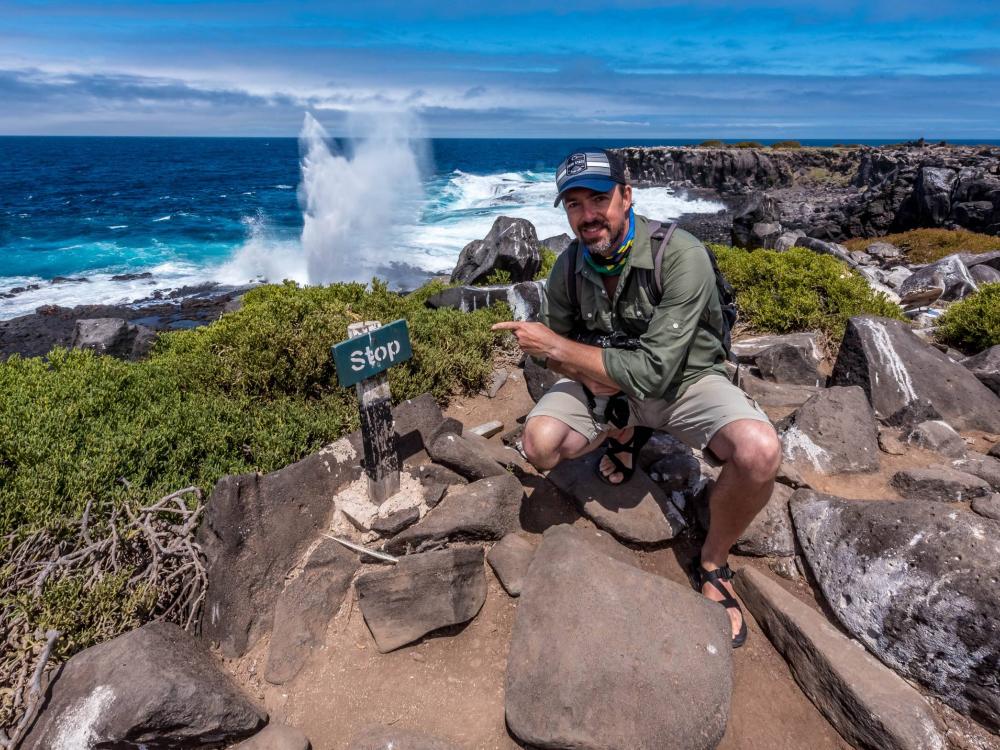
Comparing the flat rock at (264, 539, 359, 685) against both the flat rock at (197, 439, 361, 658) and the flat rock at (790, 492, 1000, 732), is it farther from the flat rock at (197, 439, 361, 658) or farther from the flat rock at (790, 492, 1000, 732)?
the flat rock at (790, 492, 1000, 732)

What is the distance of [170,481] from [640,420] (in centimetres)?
295

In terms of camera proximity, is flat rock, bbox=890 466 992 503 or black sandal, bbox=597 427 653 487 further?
black sandal, bbox=597 427 653 487

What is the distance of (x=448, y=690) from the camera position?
9.25 ft

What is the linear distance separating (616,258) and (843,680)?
2.25 metres

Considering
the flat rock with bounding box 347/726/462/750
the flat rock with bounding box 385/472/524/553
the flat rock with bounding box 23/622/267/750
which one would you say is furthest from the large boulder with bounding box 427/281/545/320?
the flat rock with bounding box 347/726/462/750

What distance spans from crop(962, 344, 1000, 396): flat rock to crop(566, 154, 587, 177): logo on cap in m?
4.40

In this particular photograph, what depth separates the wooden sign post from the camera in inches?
130

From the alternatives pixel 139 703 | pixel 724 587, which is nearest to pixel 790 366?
pixel 724 587

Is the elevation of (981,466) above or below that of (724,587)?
above

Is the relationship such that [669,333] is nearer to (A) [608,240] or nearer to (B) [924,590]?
(A) [608,240]

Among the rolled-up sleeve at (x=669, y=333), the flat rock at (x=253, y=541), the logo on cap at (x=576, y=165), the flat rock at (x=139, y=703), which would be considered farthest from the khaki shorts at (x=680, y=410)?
the flat rock at (x=139, y=703)

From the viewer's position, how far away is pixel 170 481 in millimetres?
3693

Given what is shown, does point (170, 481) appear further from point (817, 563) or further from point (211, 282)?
point (211, 282)

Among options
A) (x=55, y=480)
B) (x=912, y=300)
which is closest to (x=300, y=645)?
(x=55, y=480)
